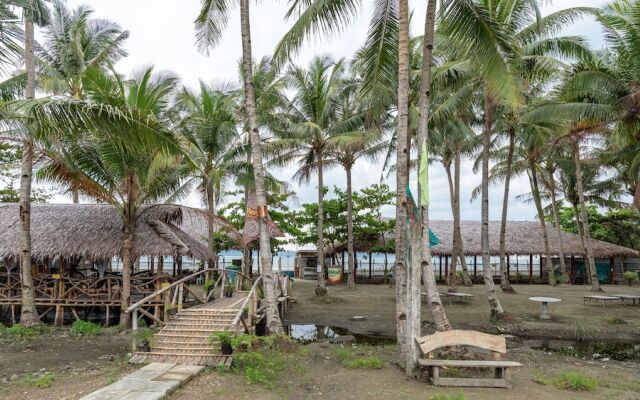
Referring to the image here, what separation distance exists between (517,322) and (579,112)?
21.8 ft

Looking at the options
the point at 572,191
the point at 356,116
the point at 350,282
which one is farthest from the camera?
the point at 572,191

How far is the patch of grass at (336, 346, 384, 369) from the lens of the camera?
8305mm

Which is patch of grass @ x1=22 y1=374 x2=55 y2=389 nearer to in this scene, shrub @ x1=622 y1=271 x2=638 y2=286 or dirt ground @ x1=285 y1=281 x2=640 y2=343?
dirt ground @ x1=285 y1=281 x2=640 y2=343

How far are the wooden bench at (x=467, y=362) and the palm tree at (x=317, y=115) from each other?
471 inches

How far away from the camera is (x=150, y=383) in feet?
22.6

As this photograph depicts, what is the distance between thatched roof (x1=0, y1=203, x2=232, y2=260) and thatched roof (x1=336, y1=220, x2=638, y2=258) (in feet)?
47.2

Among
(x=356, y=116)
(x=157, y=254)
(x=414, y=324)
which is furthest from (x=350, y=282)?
(x=414, y=324)

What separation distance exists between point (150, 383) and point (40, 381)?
5.78 ft

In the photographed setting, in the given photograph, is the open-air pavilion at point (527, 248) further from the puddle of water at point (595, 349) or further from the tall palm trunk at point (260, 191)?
the tall palm trunk at point (260, 191)

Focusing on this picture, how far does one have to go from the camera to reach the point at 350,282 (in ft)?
76.2

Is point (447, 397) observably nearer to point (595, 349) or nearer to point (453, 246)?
point (595, 349)

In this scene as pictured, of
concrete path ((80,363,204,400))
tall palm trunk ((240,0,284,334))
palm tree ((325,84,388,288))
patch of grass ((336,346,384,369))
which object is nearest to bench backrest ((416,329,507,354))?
patch of grass ((336,346,384,369))

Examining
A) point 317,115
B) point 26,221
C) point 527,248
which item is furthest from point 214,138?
point 527,248

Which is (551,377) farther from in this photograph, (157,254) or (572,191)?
(572,191)
